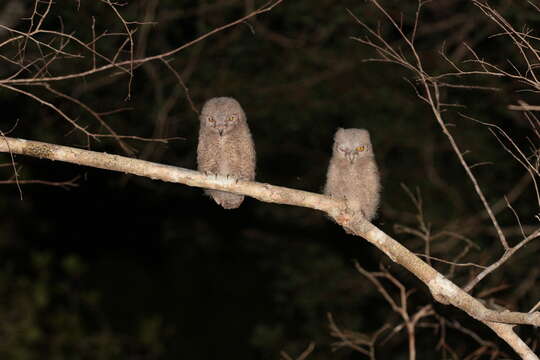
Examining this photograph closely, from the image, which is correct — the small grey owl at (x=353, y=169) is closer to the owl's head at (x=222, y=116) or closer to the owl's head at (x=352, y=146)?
the owl's head at (x=352, y=146)

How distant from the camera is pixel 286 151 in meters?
10.4

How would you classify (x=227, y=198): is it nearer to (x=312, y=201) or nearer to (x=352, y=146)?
(x=352, y=146)

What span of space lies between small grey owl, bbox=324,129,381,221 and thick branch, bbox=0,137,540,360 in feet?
4.38

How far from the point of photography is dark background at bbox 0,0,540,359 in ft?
27.8

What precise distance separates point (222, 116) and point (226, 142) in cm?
23

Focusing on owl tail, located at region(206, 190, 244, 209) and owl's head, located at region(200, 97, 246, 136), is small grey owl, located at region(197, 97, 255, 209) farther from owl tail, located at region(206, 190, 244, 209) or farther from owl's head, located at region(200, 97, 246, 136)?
owl tail, located at region(206, 190, 244, 209)

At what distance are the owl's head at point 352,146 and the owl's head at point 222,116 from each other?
33.4 inches

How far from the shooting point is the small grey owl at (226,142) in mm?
5234

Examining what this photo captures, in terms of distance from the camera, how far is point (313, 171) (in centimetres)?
1055

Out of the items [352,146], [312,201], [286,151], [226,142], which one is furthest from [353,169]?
[286,151]

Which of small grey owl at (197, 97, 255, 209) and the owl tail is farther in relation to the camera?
the owl tail

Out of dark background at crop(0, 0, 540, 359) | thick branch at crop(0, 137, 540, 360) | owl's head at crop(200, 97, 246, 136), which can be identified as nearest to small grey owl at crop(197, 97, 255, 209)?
owl's head at crop(200, 97, 246, 136)

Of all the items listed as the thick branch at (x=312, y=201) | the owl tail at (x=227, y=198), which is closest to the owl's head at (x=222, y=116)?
the owl tail at (x=227, y=198)

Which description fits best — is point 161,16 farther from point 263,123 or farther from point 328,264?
point 328,264
